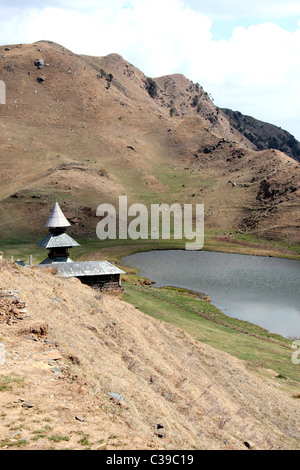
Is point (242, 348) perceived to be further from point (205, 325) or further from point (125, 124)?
point (125, 124)

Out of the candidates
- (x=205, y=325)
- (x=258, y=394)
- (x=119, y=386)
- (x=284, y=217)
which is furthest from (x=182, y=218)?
(x=119, y=386)

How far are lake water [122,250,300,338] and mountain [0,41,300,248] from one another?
20.4 m

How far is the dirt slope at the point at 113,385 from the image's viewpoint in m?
12.1

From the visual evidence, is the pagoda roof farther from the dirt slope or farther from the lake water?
the lake water

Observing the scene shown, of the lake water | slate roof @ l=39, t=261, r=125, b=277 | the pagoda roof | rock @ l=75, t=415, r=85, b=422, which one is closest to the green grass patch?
the lake water

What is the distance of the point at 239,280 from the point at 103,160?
8714 cm

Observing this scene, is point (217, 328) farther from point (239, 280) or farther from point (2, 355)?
point (2, 355)

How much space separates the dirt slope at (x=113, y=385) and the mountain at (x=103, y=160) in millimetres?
68324

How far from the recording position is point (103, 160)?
14312cm

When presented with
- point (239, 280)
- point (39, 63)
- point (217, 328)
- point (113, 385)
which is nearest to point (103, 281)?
point (217, 328)

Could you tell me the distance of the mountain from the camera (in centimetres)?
10600

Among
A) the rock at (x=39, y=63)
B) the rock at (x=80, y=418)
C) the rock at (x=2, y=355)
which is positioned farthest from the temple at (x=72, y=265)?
Result: the rock at (x=39, y=63)

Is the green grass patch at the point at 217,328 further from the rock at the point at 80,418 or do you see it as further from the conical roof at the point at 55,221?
the rock at the point at 80,418

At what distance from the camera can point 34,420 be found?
11852 mm
